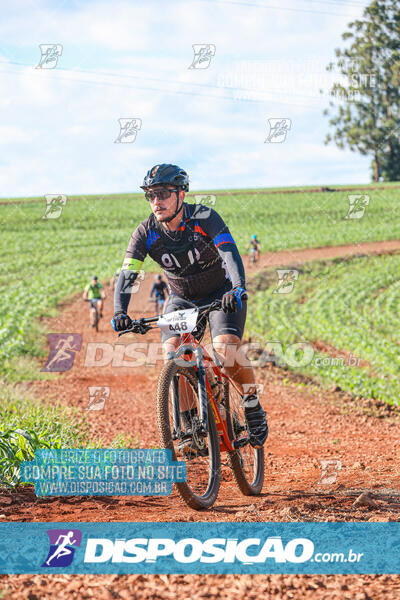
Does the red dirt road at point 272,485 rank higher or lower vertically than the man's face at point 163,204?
lower

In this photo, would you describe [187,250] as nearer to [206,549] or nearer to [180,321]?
[180,321]

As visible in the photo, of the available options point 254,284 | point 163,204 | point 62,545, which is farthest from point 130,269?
point 254,284

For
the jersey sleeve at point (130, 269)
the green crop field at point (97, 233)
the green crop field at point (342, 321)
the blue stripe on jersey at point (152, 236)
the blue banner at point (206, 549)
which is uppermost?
the green crop field at point (97, 233)

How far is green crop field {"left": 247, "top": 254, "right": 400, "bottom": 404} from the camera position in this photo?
1270 cm

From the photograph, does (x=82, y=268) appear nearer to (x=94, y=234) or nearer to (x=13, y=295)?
(x=13, y=295)

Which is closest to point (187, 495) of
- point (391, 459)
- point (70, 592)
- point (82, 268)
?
point (70, 592)

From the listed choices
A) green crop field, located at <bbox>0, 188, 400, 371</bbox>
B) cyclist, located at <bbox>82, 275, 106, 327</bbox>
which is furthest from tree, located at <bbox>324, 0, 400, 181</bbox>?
cyclist, located at <bbox>82, 275, 106, 327</bbox>

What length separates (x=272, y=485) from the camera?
603cm

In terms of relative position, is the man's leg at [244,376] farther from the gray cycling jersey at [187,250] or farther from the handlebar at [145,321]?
the gray cycling jersey at [187,250]

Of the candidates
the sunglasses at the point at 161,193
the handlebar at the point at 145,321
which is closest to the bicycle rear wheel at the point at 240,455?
the handlebar at the point at 145,321

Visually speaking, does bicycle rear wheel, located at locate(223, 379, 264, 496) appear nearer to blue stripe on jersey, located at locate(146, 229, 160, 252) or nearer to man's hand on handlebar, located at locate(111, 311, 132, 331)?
man's hand on handlebar, located at locate(111, 311, 132, 331)

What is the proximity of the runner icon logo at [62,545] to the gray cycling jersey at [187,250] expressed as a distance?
6.12 feet

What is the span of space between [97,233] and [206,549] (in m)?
45.1

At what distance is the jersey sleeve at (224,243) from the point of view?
495cm
